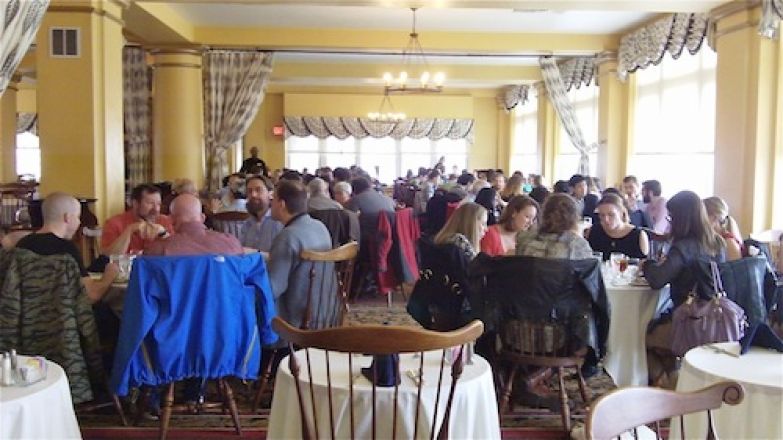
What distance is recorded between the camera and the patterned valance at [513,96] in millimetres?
18312

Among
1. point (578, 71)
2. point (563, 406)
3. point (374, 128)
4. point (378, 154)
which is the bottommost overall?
point (563, 406)

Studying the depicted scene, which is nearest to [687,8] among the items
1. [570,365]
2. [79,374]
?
[570,365]

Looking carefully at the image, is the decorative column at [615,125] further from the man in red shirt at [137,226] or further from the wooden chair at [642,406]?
the wooden chair at [642,406]

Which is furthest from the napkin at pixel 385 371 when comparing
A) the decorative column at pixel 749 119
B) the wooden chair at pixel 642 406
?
the decorative column at pixel 749 119

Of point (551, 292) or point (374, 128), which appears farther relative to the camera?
point (374, 128)

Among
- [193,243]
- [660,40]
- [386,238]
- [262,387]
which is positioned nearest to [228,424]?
[262,387]

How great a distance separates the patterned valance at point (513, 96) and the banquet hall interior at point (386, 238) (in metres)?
1.91

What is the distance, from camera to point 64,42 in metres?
7.00

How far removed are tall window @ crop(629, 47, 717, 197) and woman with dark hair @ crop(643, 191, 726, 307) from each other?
15.8ft

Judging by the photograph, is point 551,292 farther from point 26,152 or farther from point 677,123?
point 26,152

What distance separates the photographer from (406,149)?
21.1 metres

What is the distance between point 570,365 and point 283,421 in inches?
73.7

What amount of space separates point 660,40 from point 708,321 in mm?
6612

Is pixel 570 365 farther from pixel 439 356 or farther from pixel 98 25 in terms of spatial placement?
pixel 98 25
